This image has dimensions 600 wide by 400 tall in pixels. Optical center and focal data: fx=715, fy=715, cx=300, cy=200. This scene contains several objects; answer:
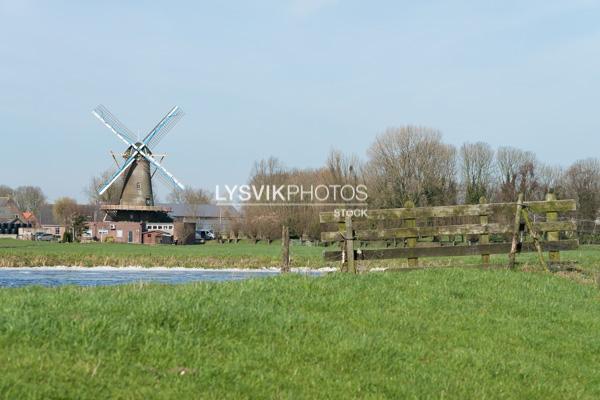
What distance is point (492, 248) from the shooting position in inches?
655

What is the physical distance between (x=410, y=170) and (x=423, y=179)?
5.20ft

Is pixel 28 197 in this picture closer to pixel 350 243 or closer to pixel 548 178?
pixel 548 178

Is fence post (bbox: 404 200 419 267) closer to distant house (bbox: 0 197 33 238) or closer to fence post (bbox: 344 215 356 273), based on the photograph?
fence post (bbox: 344 215 356 273)

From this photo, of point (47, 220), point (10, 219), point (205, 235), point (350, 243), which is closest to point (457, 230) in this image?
point (350, 243)

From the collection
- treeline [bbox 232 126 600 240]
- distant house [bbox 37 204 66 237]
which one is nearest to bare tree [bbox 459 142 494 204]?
treeline [bbox 232 126 600 240]

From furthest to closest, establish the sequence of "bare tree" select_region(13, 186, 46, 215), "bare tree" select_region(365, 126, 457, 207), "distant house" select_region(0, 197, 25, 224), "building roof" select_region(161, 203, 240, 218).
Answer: "bare tree" select_region(13, 186, 46, 215) → "building roof" select_region(161, 203, 240, 218) → "distant house" select_region(0, 197, 25, 224) → "bare tree" select_region(365, 126, 457, 207)

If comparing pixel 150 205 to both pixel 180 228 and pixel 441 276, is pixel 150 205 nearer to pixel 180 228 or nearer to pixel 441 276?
pixel 180 228

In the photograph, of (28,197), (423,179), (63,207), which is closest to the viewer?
(423,179)

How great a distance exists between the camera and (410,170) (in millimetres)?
70688

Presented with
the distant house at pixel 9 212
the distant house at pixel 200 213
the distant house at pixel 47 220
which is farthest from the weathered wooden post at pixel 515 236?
the distant house at pixel 9 212

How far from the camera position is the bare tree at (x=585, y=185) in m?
74.7

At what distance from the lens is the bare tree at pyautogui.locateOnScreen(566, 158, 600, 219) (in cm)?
7473

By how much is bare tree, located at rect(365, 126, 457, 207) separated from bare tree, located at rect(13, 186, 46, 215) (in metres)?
111

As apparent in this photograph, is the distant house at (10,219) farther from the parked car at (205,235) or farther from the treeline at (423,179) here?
the treeline at (423,179)
